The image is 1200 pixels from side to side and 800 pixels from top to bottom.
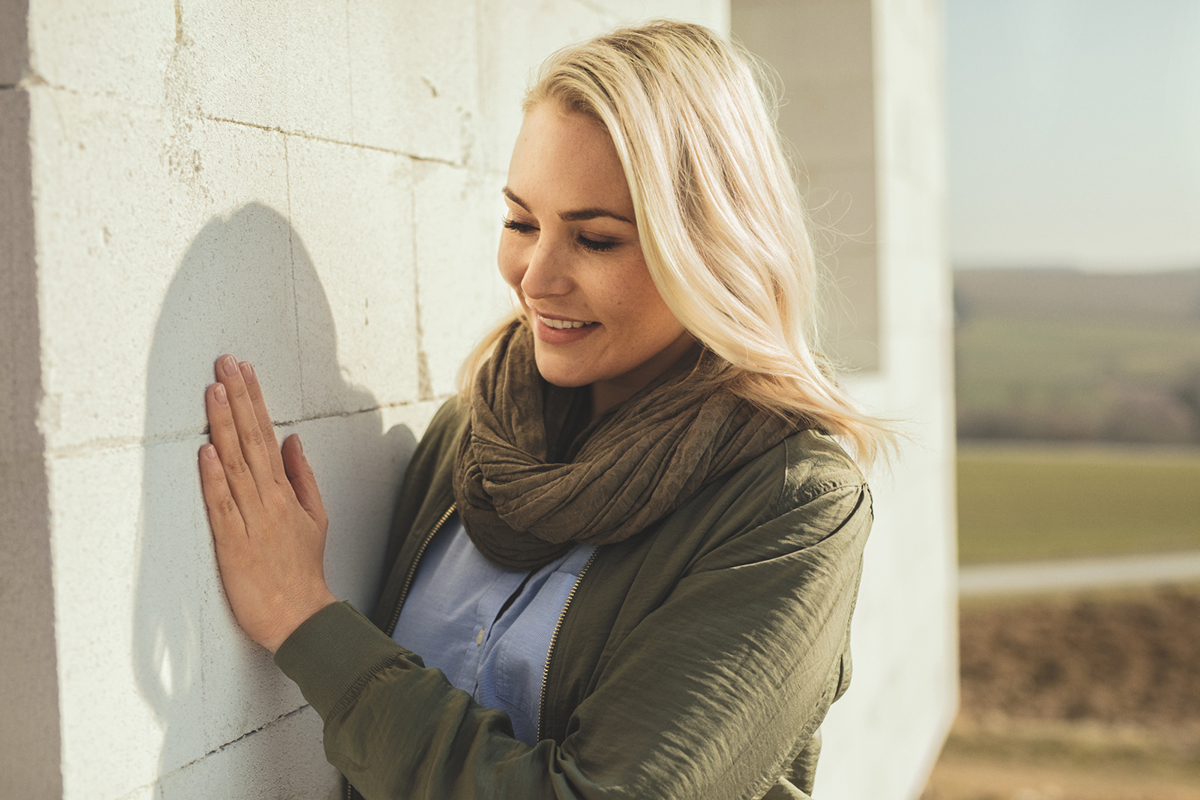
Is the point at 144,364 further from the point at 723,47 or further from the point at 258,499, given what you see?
the point at 723,47

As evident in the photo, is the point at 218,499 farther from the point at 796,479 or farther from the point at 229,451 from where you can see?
the point at 796,479

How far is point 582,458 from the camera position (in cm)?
134

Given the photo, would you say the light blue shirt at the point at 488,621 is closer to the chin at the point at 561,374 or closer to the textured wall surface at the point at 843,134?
the chin at the point at 561,374

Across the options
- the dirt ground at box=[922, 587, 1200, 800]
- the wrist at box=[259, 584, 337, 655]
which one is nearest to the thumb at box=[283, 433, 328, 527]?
the wrist at box=[259, 584, 337, 655]

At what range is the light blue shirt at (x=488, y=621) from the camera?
1258mm

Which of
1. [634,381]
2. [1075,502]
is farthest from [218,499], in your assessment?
[1075,502]

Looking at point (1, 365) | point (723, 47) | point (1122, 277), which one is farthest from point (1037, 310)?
point (1, 365)

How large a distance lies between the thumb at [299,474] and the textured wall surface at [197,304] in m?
0.02

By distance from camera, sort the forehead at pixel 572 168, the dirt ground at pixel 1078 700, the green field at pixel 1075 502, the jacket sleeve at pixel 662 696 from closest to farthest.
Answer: the jacket sleeve at pixel 662 696
the forehead at pixel 572 168
the dirt ground at pixel 1078 700
the green field at pixel 1075 502

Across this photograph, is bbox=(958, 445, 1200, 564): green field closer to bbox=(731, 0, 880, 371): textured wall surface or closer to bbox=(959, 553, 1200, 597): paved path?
bbox=(959, 553, 1200, 597): paved path

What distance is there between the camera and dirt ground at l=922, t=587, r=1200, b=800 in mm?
5031

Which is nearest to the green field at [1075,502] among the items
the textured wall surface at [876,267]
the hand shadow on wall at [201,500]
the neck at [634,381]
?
the textured wall surface at [876,267]

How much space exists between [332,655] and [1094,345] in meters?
11.9

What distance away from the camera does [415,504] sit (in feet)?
5.18
